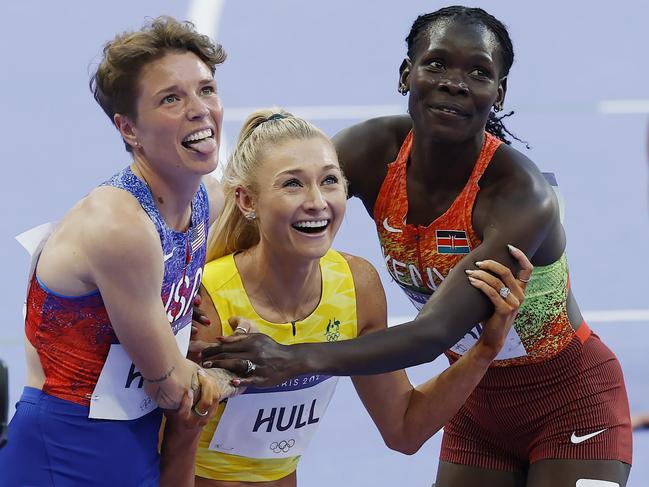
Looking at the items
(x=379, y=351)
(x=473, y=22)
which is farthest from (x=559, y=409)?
(x=473, y=22)

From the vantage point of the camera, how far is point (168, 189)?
318 cm

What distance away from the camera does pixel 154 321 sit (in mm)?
3029

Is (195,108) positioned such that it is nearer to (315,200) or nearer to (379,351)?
(315,200)

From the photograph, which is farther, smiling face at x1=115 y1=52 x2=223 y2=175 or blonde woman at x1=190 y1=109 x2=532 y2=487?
blonde woman at x1=190 y1=109 x2=532 y2=487

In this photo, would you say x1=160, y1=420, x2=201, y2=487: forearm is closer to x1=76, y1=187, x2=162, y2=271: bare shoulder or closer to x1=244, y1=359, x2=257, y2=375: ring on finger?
x1=244, y1=359, x2=257, y2=375: ring on finger

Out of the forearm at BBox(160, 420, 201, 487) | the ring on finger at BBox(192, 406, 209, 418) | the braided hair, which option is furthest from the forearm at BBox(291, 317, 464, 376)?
the braided hair

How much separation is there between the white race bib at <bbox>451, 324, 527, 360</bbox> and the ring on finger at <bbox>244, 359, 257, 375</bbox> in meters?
0.83

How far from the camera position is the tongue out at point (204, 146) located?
123 inches

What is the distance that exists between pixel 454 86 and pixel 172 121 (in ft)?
2.66

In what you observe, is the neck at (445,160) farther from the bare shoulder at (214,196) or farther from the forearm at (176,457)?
the forearm at (176,457)

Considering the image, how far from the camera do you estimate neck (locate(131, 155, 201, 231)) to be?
3156 millimetres

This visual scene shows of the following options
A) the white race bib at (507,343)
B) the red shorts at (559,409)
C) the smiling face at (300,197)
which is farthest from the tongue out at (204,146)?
the red shorts at (559,409)

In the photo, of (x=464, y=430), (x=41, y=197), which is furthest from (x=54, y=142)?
(x=464, y=430)

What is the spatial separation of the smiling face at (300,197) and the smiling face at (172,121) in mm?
327
